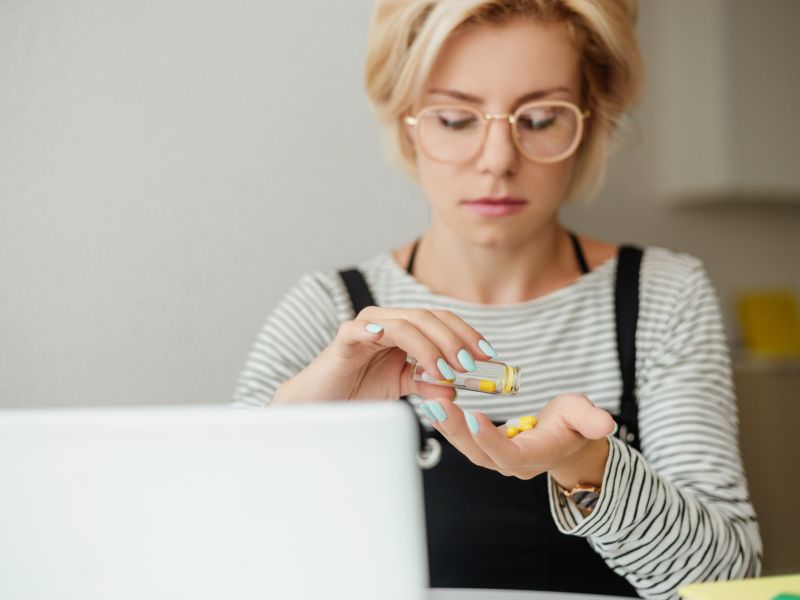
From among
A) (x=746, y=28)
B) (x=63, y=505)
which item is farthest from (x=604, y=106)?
(x=746, y=28)

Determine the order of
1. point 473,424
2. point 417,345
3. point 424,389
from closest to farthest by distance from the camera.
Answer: point 473,424, point 417,345, point 424,389

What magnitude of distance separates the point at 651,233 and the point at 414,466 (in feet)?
6.41

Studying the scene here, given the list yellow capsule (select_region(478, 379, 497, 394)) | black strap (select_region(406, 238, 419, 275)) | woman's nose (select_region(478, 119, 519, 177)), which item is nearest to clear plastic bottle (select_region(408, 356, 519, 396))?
yellow capsule (select_region(478, 379, 497, 394))

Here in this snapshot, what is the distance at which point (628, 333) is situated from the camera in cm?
124

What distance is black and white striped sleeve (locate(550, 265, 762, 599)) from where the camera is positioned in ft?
2.77

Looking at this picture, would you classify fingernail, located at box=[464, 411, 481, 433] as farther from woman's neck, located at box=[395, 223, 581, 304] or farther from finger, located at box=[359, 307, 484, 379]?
woman's neck, located at box=[395, 223, 581, 304]

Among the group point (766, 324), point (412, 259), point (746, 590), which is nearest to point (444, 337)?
point (746, 590)

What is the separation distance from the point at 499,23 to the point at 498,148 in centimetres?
18

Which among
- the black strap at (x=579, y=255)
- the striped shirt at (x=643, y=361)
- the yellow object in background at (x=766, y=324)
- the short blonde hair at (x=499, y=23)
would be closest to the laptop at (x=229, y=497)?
the striped shirt at (x=643, y=361)

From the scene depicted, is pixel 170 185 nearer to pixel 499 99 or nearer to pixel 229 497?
pixel 499 99

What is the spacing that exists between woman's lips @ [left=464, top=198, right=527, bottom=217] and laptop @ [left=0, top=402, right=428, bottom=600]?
2.49ft

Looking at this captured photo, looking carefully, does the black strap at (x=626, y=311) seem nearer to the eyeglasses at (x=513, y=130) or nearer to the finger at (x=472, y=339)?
the eyeglasses at (x=513, y=130)

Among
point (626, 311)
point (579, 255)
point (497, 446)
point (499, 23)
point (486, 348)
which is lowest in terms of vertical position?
point (497, 446)

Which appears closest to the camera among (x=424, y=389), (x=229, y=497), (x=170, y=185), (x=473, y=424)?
(x=229, y=497)
